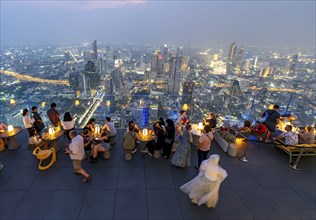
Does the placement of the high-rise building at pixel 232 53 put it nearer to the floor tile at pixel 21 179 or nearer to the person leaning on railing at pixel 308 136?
the person leaning on railing at pixel 308 136

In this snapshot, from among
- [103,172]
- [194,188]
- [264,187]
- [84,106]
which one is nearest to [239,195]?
[264,187]

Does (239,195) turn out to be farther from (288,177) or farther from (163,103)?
(163,103)

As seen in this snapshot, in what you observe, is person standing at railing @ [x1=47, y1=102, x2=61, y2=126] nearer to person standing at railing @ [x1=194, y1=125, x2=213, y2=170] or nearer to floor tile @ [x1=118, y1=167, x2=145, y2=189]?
floor tile @ [x1=118, y1=167, x2=145, y2=189]

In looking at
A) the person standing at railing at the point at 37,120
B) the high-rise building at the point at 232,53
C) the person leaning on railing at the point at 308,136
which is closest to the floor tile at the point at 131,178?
the person standing at railing at the point at 37,120

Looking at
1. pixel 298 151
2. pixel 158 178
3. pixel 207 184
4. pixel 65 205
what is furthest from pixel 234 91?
pixel 65 205

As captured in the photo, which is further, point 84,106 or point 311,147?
point 84,106

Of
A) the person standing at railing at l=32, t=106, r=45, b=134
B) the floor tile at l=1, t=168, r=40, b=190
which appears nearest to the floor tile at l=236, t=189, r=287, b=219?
the floor tile at l=1, t=168, r=40, b=190
